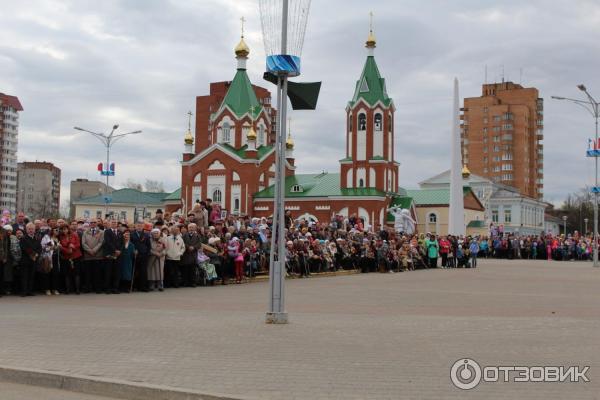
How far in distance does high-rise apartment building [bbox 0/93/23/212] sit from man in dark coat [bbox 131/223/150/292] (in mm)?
121525

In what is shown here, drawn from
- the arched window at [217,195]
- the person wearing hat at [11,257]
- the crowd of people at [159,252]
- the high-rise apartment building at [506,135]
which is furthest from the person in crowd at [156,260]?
the high-rise apartment building at [506,135]

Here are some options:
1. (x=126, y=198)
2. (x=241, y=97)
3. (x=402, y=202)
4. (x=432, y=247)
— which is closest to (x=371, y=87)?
(x=402, y=202)

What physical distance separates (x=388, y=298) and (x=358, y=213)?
5405 centimetres

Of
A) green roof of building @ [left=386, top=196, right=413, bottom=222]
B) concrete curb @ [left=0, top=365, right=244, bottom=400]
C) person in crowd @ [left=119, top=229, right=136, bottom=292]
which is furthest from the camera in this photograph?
green roof of building @ [left=386, top=196, right=413, bottom=222]

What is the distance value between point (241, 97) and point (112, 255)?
61346 mm

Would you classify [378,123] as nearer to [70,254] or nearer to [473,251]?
[473,251]

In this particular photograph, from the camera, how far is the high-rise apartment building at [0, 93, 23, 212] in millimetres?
130000

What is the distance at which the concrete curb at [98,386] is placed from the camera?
6.70 metres

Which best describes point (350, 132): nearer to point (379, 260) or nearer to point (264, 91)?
point (379, 260)

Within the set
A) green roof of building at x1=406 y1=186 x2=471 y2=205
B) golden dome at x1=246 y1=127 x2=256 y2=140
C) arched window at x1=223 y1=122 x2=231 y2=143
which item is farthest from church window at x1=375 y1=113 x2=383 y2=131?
arched window at x1=223 y1=122 x2=231 y2=143

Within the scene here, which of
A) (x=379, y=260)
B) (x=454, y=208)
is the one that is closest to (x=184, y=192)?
Result: (x=454, y=208)

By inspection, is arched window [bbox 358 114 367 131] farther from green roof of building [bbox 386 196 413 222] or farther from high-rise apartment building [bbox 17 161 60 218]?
high-rise apartment building [bbox 17 161 60 218]

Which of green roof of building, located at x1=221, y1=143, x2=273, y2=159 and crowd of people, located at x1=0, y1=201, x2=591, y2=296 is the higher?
green roof of building, located at x1=221, y1=143, x2=273, y2=159

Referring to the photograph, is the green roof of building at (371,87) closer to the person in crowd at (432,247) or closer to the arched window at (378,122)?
the arched window at (378,122)
